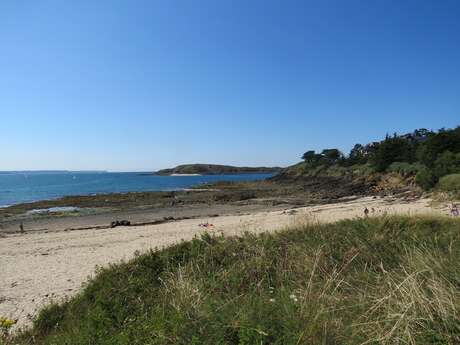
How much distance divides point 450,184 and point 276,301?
69.3 feet

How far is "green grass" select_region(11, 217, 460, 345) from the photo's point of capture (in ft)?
9.55

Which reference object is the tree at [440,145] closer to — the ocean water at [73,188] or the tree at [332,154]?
the ocean water at [73,188]

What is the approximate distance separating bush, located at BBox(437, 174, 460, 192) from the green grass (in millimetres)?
14408

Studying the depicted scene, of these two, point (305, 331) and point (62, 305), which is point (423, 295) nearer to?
point (305, 331)

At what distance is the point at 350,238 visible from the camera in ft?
24.3

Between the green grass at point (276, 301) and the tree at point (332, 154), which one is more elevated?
the tree at point (332, 154)

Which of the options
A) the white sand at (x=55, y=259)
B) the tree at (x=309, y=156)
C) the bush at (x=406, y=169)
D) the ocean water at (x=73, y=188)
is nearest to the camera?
the white sand at (x=55, y=259)

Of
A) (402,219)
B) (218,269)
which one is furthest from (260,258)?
(402,219)

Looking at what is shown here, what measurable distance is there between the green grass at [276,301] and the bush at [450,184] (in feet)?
47.3

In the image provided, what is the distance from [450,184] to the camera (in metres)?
20.7

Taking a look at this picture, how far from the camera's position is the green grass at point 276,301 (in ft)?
9.55

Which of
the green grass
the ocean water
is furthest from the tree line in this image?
the ocean water

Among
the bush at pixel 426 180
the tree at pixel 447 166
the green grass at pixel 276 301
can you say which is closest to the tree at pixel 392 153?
the tree at pixel 447 166

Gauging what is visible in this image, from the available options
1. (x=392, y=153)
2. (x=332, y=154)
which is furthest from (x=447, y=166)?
(x=332, y=154)
